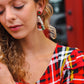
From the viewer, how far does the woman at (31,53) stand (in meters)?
0.91

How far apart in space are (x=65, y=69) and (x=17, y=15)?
1.31ft

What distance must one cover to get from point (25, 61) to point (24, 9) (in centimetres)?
31

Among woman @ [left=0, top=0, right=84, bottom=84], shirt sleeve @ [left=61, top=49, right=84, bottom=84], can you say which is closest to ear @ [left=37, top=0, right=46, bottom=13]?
woman @ [left=0, top=0, right=84, bottom=84]

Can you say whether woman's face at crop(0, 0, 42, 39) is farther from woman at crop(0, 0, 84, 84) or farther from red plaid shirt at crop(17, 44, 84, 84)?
red plaid shirt at crop(17, 44, 84, 84)

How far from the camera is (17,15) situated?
35.7 inches

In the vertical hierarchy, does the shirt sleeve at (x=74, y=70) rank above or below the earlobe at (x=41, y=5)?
below

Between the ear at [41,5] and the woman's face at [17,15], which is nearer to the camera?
the woman's face at [17,15]

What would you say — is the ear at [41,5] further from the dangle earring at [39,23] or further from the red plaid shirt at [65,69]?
the red plaid shirt at [65,69]

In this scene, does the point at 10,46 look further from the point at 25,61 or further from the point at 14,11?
the point at 14,11

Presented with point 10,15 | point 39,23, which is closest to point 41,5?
point 39,23

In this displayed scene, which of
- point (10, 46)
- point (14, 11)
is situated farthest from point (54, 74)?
point (14, 11)

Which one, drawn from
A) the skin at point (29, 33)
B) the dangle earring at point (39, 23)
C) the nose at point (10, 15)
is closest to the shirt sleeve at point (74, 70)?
the skin at point (29, 33)

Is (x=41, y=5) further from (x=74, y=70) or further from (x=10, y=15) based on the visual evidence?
(x=74, y=70)

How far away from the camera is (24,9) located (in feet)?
3.01
